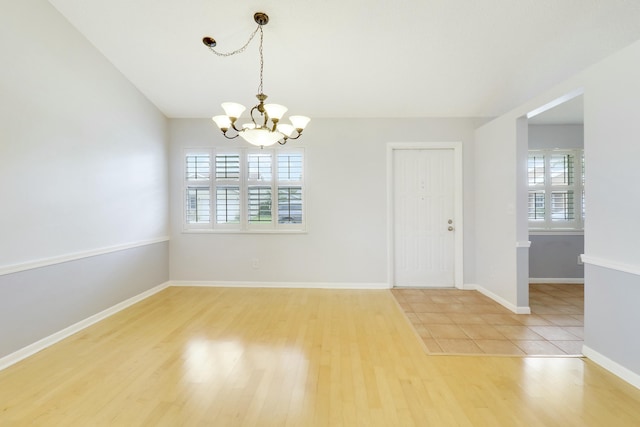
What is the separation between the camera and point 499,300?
12.1ft

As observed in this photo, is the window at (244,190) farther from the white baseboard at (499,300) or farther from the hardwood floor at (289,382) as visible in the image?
the white baseboard at (499,300)

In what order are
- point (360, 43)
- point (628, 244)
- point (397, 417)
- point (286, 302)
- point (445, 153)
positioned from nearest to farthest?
point (397, 417) → point (628, 244) → point (360, 43) → point (286, 302) → point (445, 153)

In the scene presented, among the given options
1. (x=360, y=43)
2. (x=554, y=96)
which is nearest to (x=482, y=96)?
(x=554, y=96)

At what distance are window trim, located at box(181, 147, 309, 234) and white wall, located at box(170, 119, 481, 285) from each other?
9 cm

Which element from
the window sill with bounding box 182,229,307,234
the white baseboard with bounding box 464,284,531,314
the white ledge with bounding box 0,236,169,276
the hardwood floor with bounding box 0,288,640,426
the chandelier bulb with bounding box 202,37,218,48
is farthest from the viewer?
the window sill with bounding box 182,229,307,234

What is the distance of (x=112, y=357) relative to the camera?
7.88 feet

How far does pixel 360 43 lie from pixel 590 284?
9.99ft

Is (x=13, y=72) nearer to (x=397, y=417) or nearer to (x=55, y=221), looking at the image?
(x=55, y=221)

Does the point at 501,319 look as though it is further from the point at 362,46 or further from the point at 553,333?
the point at 362,46

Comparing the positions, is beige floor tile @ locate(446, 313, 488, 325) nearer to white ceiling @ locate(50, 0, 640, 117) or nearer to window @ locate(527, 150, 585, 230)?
window @ locate(527, 150, 585, 230)

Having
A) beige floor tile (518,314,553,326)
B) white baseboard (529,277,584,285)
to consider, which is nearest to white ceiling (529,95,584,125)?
white baseboard (529,277,584,285)

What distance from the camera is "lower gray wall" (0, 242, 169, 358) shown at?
2.33 m

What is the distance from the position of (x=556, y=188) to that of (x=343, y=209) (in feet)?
11.7

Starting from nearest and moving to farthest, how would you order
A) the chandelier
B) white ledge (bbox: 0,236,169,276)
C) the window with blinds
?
1. the chandelier
2. white ledge (bbox: 0,236,169,276)
3. the window with blinds
